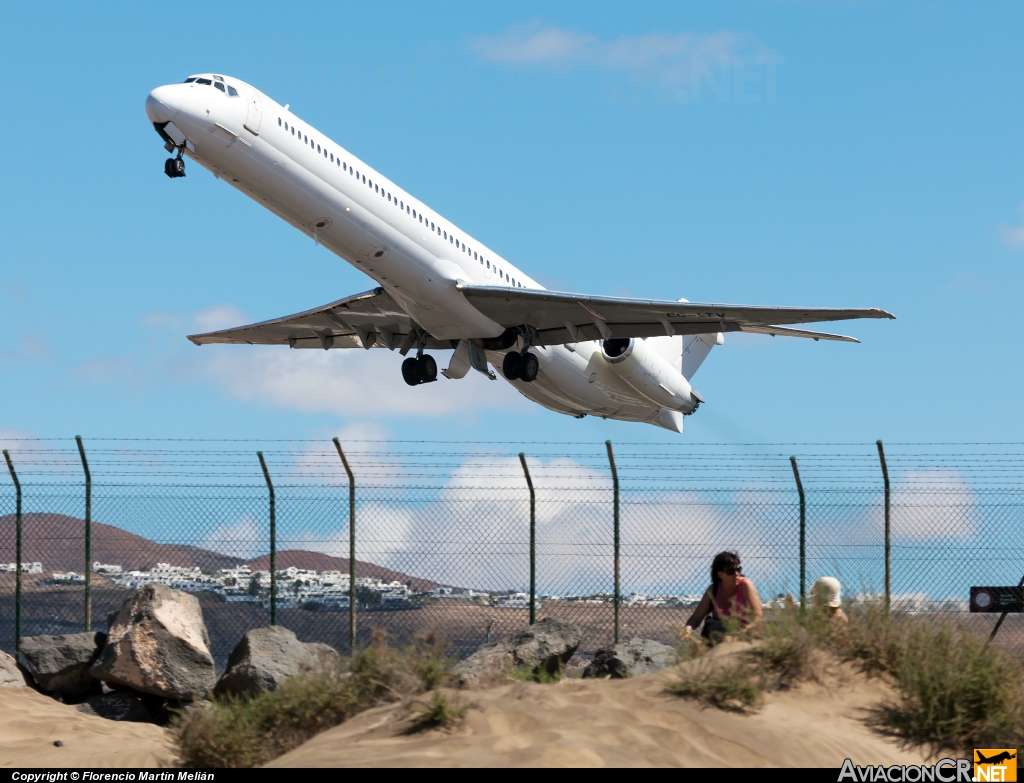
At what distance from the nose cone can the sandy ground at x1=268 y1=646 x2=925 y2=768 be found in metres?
14.8

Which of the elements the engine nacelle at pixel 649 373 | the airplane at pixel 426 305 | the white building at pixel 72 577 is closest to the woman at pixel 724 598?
the white building at pixel 72 577

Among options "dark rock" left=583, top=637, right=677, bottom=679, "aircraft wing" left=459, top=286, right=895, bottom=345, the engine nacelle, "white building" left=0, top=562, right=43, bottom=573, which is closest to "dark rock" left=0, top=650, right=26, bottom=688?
"white building" left=0, top=562, right=43, bottom=573

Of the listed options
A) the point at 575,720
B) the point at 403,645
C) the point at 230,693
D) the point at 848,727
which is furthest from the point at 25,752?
the point at 848,727

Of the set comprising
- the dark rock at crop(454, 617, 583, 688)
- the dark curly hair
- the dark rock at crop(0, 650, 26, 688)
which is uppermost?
the dark curly hair

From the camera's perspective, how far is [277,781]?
283 inches

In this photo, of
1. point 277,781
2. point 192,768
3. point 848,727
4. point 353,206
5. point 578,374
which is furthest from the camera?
point 578,374

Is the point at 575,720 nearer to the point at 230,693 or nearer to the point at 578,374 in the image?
the point at 230,693

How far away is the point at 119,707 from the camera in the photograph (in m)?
13.1

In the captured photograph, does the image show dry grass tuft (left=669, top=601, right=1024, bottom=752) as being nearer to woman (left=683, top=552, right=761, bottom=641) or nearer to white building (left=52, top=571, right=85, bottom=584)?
woman (left=683, top=552, right=761, bottom=641)

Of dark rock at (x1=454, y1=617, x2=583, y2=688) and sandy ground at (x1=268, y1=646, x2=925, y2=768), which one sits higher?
sandy ground at (x1=268, y1=646, x2=925, y2=768)

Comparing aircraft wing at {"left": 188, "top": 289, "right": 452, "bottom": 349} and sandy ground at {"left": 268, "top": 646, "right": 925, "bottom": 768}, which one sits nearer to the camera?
sandy ground at {"left": 268, "top": 646, "right": 925, "bottom": 768}

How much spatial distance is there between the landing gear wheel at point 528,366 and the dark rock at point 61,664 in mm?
14738

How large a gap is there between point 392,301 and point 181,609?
1368 centimetres

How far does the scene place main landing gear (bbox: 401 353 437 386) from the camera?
28.4 m
